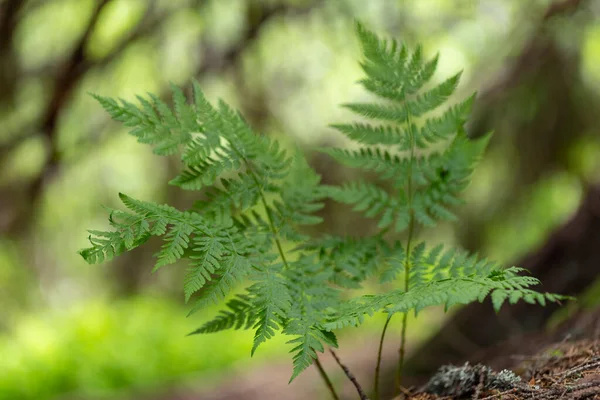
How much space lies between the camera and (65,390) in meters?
5.96

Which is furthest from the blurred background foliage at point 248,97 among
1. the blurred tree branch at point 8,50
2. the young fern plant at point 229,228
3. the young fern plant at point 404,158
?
the young fern plant at point 229,228

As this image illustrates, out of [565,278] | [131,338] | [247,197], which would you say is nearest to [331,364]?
[131,338]

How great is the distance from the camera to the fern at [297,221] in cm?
124

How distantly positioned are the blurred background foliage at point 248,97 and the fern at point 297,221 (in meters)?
3.12

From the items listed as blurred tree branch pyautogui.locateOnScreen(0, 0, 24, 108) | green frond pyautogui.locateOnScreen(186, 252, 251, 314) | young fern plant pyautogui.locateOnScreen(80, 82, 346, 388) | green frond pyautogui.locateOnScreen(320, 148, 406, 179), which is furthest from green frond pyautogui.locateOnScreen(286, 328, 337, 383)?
blurred tree branch pyautogui.locateOnScreen(0, 0, 24, 108)

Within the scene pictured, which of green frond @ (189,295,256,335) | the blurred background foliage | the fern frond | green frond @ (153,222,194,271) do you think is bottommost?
the fern frond

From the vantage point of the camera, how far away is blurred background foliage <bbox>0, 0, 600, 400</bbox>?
5047 millimetres

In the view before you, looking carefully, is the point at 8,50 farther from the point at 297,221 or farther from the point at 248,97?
the point at 297,221

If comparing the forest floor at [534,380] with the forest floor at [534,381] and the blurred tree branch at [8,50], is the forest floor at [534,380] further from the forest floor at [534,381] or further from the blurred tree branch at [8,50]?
the blurred tree branch at [8,50]

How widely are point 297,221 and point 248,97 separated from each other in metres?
4.86

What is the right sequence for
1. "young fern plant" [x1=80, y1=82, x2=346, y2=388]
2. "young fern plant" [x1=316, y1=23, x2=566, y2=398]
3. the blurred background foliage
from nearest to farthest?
"young fern plant" [x1=80, y1=82, x2=346, y2=388], "young fern plant" [x1=316, y1=23, x2=566, y2=398], the blurred background foliage

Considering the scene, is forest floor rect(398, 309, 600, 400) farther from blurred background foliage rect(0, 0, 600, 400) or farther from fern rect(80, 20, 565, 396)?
blurred background foliage rect(0, 0, 600, 400)

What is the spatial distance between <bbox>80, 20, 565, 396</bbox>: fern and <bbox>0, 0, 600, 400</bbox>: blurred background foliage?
3.12 m

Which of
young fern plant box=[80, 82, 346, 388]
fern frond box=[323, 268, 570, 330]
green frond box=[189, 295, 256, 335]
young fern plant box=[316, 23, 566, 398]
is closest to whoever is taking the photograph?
fern frond box=[323, 268, 570, 330]
